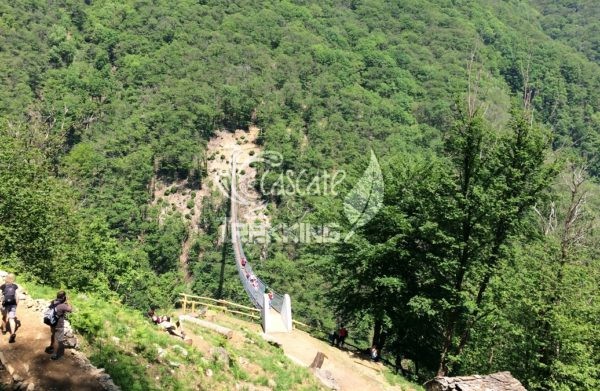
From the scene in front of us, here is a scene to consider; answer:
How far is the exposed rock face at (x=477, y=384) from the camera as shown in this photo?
11.8m

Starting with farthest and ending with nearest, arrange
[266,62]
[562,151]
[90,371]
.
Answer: [266,62] < [562,151] < [90,371]

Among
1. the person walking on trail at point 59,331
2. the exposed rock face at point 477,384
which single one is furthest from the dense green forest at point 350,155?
the person walking on trail at point 59,331

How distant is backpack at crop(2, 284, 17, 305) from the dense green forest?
375 inches

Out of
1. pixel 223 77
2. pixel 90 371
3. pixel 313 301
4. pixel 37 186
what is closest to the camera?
pixel 90 371

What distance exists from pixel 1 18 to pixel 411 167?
100 m

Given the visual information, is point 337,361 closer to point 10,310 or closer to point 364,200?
point 364,200

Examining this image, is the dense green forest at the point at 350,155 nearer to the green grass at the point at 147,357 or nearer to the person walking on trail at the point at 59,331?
the green grass at the point at 147,357

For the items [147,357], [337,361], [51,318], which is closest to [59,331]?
[51,318]

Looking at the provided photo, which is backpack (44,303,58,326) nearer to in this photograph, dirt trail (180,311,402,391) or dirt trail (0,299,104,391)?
dirt trail (0,299,104,391)

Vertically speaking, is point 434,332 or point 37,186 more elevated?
point 37,186

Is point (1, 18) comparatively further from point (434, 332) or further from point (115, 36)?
point (434, 332)

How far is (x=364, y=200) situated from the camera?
19.9 meters

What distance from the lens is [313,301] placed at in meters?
48.1

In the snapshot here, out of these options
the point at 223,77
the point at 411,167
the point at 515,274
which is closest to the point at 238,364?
the point at 515,274
